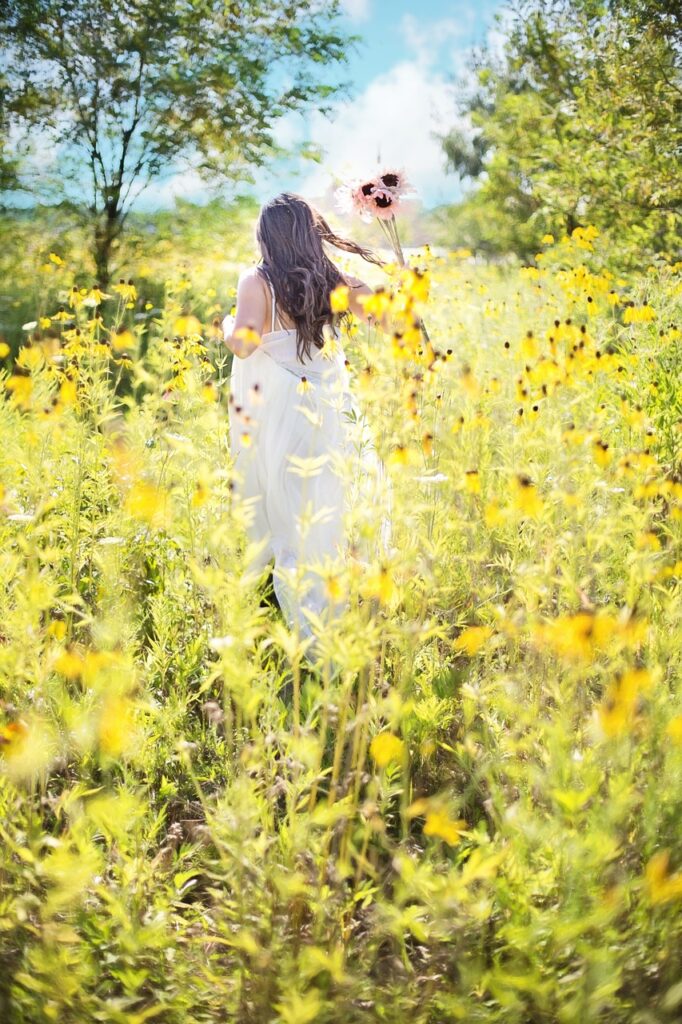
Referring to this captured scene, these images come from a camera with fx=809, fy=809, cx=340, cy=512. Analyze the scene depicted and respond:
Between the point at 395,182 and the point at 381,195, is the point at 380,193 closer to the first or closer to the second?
the point at 381,195

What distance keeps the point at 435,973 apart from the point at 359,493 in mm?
1029

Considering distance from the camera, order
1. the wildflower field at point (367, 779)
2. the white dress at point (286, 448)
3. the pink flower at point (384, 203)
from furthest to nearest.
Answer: the pink flower at point (384, 203), the white dress at point (286, 448), the wildflower field at point (367, 779)

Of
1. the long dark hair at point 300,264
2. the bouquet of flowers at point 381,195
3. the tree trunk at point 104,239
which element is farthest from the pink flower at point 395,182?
the tree trunk at point 104,239

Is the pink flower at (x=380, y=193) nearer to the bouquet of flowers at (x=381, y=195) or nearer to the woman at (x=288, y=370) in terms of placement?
the bouquet of flowers at (x=381, y=195)

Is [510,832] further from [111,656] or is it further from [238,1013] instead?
[111,656]

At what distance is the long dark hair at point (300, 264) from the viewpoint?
306cm

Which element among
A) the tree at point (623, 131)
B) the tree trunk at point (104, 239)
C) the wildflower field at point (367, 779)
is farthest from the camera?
the tree trunk at point (104, 239)

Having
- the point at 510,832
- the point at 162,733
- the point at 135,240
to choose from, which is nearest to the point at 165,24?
the point at 135,240

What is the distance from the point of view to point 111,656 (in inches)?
56.6

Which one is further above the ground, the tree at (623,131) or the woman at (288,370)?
the tree at (623,131)

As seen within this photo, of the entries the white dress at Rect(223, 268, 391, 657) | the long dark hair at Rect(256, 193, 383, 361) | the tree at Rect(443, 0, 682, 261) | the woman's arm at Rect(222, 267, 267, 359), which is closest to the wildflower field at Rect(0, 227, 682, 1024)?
the white dress at Rect(223, 268, 391, 657)

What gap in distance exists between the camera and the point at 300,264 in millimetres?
3109

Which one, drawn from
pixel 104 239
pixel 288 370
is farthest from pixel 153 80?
pixel 288 370

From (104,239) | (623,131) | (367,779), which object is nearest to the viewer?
(367,779)
